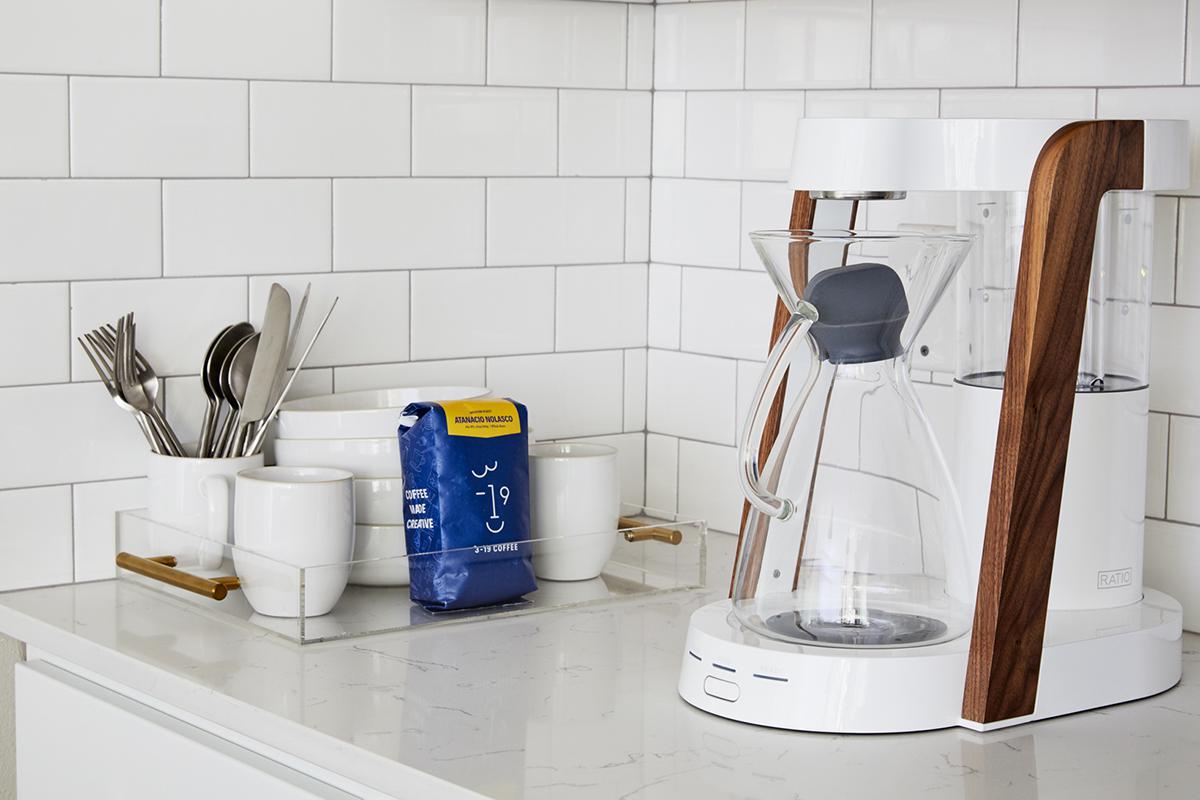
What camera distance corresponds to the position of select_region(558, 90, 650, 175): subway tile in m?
1.65

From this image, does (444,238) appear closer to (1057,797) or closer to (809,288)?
(809,288)

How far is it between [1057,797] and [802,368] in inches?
15.4

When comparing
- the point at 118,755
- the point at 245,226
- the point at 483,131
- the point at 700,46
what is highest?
the point at 700,46

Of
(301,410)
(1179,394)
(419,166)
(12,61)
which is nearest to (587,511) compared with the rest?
(301,410)

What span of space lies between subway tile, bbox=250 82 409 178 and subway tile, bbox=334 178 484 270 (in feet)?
0.07

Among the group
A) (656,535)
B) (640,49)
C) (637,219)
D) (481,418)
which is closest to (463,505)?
(481,418)

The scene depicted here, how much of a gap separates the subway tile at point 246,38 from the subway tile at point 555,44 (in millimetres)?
196

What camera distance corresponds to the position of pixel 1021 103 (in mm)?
1346

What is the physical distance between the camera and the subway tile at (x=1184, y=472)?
1253 millimetres

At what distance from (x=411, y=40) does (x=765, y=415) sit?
2.34 feet

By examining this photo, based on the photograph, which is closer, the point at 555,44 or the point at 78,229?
the point at 78,229

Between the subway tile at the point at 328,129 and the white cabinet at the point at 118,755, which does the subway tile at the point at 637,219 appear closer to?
the subway tile at the point at 328,129

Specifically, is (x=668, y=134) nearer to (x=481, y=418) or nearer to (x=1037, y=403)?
(x=481, y=418)

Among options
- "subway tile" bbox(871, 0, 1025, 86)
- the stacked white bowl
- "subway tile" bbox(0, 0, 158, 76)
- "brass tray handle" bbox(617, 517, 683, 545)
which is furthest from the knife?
"subway tile" bbox(871, 0, 1025, 86)
